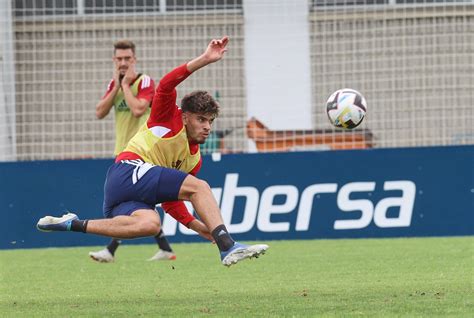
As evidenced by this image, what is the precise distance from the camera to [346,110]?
905 cm

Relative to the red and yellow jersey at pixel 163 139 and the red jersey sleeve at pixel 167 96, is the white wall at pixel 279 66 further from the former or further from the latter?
the red jersey sleeve at pixel 167 96

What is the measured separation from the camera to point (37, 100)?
14852 millimetres

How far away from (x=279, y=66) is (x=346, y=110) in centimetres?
600

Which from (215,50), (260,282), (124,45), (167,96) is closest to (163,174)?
(167,96)

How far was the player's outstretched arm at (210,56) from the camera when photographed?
774 cm

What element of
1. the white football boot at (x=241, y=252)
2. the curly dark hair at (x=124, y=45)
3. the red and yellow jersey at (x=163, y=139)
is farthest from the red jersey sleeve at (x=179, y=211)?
the curly dark hair at (x=124, y=45)

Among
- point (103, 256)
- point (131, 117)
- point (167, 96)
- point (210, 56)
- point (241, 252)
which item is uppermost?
point (210, 56)

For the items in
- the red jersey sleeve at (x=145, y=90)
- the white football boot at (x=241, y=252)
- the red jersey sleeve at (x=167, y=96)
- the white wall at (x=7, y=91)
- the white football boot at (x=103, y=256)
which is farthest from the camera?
the white wall at (x=7, y=91)

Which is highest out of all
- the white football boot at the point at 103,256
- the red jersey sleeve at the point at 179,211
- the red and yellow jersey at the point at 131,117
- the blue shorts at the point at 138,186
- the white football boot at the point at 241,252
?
the red and yellow jersey at the point at 131,117

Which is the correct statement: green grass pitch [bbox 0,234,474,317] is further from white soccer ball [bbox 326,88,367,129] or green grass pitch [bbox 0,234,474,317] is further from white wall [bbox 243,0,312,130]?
white wall [bbox 243,0,312,130]

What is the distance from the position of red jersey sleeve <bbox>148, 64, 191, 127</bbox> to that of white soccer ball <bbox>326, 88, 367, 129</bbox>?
4.89 ft

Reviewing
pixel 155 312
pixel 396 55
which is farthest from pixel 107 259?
pixel 396 55

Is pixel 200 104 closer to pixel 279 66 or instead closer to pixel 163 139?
pixel 163 139

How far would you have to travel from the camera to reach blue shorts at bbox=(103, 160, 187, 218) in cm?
793
